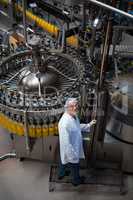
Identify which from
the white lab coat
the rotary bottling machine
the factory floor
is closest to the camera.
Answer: the white lab coat

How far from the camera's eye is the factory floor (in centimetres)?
224

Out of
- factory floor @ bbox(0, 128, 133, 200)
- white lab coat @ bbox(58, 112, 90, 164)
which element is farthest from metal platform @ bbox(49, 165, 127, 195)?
white lab coat @ bbox(58, 112, 90, 164)

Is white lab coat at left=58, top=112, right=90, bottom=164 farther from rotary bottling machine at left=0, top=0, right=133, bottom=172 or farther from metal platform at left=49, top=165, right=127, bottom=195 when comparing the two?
metal platform at left=49, top=165, right=127, bottom=195

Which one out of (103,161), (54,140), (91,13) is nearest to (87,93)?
(54,140)

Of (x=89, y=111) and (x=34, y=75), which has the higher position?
(x=34, y=75)

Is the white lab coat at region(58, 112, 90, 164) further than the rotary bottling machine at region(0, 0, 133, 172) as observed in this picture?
No

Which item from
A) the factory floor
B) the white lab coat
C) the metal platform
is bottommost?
the factory floor

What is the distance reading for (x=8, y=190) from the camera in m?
2.29

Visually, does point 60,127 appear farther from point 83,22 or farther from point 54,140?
point 83,22

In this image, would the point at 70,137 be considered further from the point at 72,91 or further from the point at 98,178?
the point at 98,178

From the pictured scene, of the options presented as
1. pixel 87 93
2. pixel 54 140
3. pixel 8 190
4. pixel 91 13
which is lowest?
pixel 8 190

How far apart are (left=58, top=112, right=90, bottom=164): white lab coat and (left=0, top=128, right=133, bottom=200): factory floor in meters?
0.32

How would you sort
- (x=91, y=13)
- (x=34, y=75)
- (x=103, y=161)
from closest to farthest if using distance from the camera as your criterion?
(x=34, y=75) → (x=103, y=161) → (x=91, y=13)

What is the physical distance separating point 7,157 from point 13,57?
0.86 metres
